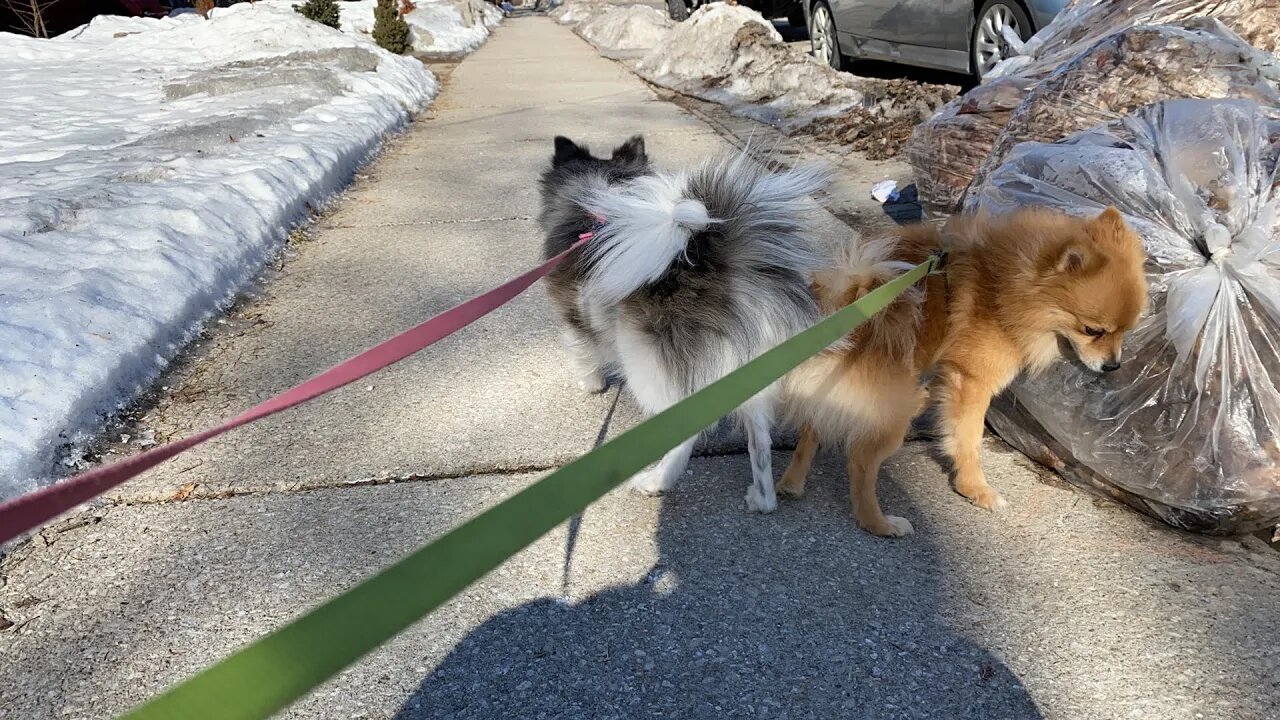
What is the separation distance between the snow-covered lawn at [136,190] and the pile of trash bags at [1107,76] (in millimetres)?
3985

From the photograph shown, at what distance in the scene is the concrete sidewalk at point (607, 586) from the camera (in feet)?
6.65

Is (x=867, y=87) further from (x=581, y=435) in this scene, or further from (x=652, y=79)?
(x=581, y=435)

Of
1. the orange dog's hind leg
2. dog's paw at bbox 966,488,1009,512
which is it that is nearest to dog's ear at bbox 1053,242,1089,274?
the orange dog's hind leg

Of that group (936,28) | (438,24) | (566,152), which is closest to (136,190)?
(566,152)

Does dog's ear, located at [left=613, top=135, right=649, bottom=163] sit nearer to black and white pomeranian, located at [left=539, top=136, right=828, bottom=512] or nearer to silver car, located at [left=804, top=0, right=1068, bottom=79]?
black and white pomeranian, located at [left=539, top=136, right=828, bottom=512]

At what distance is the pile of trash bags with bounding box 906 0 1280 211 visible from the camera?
3502 millimetres

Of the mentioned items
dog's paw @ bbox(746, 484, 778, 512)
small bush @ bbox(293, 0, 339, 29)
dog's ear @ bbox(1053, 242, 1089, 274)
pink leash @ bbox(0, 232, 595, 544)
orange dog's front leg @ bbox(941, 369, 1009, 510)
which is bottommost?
dog's paw @ bbox(746, 484, 778, 512)

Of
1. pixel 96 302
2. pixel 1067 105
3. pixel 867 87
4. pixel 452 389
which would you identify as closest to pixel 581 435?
pixel 452 389

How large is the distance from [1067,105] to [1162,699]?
2723 millimetres

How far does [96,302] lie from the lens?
374 centimetres

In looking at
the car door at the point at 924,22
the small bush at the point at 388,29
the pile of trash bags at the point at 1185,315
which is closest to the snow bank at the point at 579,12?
the small bush at the point at 388,29

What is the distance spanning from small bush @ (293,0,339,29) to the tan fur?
16.8 metres

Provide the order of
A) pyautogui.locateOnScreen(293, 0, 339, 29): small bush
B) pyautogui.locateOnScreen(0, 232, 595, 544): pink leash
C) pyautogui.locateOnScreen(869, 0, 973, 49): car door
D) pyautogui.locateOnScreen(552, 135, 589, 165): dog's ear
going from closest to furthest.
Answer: pyautogui.locateOnScreen(0, 232, 595, 544): pink leash, pyautogui.locateOnScreen(552, 135, 589, 165): dog's ear, pyautogui.locateOnScreen(869, 0, 973, 49): car door, pyautogui.locateOnScreen(293, 0, 339, 29): small bush

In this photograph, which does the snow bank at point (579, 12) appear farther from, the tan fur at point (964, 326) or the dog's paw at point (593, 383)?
the tan fur at point (964, 326)
